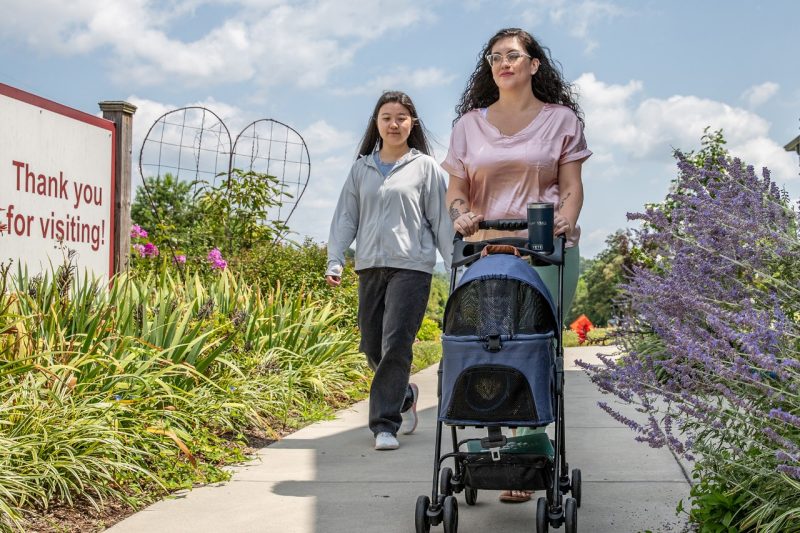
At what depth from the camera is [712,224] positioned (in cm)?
385

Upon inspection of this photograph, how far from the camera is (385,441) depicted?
553cm

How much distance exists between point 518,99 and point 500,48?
0.83 feet

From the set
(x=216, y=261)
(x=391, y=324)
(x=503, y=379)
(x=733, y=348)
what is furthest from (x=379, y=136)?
(x=216, y=261)

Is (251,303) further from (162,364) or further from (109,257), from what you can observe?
(162,364)

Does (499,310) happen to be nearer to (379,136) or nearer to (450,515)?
(450,515)

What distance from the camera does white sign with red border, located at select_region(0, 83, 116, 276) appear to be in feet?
23.5

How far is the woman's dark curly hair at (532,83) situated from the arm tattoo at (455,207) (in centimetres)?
→ 61

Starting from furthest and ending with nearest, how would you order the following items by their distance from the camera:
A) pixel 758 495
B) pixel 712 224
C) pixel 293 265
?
pixel 293 265
pixel 712 224
pixel 758 495

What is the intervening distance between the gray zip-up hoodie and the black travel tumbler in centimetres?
191

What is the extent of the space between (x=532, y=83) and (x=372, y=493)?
6.99ft

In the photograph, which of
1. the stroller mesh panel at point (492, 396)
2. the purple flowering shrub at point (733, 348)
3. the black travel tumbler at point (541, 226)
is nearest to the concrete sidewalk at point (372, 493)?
the purple flowering shrub at point (733, 348)

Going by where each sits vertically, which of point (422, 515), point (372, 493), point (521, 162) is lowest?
point (372, 493)

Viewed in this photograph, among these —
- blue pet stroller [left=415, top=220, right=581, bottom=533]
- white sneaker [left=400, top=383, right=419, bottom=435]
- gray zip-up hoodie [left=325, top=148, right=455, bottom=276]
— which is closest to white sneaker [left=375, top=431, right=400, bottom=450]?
white sneaker [left=400, top=383, right=419, bottom=435]

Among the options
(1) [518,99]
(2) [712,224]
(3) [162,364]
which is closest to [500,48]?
(1) [518,99]
